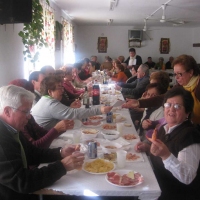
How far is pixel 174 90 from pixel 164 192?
0.72 metres

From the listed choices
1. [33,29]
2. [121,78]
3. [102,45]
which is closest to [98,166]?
[33,29]

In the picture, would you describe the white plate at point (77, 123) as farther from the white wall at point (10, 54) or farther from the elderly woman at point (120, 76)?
the elderly woman at point (120, 76)

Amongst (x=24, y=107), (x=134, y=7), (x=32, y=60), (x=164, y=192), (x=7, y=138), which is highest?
(x=134, y=7)

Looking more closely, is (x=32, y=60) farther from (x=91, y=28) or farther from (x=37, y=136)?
(x=91, y=28)

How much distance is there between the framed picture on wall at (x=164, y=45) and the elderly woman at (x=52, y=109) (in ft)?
35.7

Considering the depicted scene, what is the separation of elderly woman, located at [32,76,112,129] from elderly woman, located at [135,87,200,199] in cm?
90

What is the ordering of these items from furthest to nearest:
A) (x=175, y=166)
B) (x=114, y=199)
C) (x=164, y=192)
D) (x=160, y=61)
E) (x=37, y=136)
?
(x=160, y=61)
(x=37, y=136)
(x=114, y=199)
(x=164, y=192)
(x=175, y=166)

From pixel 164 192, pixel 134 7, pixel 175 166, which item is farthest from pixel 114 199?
pixel 134 7

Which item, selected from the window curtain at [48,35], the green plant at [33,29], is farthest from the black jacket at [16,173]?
the window curtain at [48,35]

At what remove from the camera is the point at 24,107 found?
1.64m

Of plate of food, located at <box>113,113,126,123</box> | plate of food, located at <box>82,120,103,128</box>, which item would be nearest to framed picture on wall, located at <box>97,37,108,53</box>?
plate of food, located at <box>113,113,126,123</box>

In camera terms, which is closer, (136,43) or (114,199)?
(114,199)

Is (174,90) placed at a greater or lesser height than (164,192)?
greater

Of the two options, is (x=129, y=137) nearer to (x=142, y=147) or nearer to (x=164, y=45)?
(x=142, y=147)
